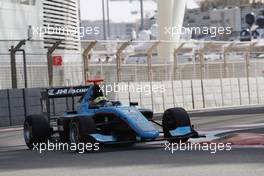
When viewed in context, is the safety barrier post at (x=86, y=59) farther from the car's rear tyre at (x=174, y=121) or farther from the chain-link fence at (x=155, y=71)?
the car's rear tyre at (x=174, y=121)

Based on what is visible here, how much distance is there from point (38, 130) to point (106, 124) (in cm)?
169

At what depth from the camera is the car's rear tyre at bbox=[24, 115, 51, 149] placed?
53.4 ft

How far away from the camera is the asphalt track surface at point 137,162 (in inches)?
451

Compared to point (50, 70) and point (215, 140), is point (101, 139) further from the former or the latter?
point (50, 70)

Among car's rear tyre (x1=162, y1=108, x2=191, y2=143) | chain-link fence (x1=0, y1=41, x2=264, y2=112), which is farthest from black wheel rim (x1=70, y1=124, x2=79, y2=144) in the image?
chain-link fence (x1=0, y1=41, x2=264, y2=112)

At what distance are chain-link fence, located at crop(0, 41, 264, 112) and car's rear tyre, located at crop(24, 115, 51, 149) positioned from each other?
9.12 meters

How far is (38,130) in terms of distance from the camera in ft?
53.3

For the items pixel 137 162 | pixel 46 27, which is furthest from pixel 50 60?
pixel 137 162

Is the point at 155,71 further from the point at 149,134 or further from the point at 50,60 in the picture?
the point at 149,134

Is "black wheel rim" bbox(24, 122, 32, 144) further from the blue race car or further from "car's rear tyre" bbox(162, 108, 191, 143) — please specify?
"car's rear tyre" bbox(162, 108, 191, 143)

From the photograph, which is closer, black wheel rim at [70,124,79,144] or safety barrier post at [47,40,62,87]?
black wheel rim at [70,124,79,144]

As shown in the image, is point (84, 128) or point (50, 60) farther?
point (50, 60)

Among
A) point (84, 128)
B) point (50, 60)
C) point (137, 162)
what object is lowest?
point (137, 162)

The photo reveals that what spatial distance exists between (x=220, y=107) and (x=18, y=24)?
31.5 ft
